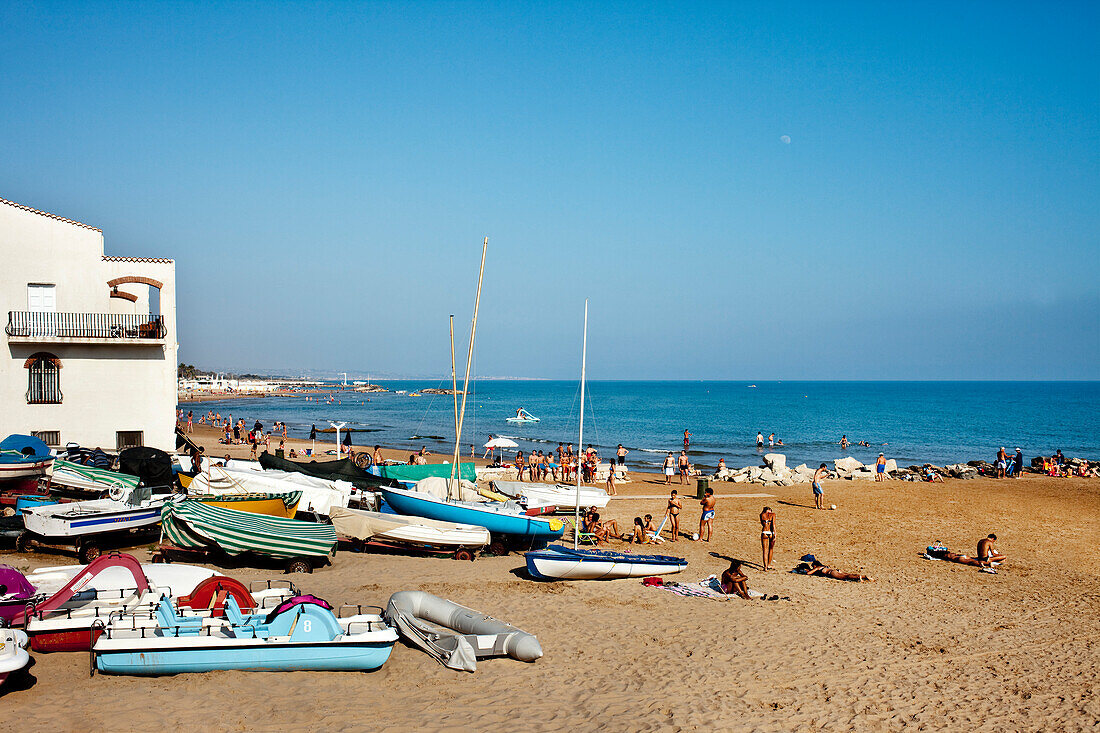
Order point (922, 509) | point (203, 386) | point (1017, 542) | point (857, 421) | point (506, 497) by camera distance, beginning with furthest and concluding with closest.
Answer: point (203, 386)
point (857, 421)
point (922, 509)
point (506, 497)
point (1017, 542)

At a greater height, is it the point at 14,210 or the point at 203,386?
the point at 14,210

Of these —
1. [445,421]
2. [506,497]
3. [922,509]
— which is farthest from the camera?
[445,421]

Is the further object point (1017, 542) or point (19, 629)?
point (1017, 542)

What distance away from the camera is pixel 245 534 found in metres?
15.4

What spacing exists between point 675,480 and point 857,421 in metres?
72.3

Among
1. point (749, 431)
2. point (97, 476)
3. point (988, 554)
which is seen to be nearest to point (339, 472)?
point (97, 476)

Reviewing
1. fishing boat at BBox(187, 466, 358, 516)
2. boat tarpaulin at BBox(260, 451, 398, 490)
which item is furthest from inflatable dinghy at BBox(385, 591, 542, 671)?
boat tarpaulin at BBox(260, 451, 398, 490)

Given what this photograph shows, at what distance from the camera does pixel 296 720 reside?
28.7ft

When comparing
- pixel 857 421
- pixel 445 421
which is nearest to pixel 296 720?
pixel 445 421

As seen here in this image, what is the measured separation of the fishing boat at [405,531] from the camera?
57.9ft

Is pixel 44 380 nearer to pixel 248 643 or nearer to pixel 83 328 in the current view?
pixel 83 328

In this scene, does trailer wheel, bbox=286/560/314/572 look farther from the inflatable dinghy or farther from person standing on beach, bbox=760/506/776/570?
person standing on beach, bbox=760/506/776/570

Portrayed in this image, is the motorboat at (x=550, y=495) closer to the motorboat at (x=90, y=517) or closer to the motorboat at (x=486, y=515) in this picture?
the motorboat at (x=486, y=515)

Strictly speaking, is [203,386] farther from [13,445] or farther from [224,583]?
[224,583]
